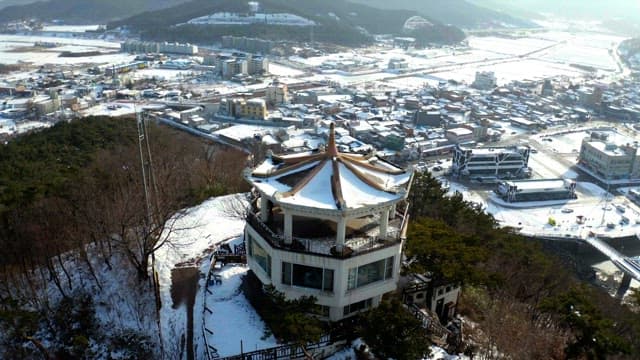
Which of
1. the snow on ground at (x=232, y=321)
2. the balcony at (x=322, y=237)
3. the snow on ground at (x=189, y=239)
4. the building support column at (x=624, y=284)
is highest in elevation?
the balcony at (x=322, y=237)

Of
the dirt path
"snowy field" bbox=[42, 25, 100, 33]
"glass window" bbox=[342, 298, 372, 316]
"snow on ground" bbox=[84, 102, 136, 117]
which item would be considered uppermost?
"glass window" bbox=[342, 298, 372, 316]

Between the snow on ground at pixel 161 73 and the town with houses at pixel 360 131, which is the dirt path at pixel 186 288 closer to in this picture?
the town with houses at pixel 360 131

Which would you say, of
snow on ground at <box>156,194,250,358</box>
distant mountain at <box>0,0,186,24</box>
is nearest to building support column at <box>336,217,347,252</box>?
snow on ground at <box>156,194,250,358</box>

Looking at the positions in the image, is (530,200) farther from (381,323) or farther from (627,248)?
(381,323)

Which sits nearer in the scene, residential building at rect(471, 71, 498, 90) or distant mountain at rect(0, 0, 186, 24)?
residential building at rect(471, 71, 498, 90)

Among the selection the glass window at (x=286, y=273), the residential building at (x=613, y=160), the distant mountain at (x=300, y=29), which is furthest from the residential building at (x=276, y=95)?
the distant mountain at (x=300, y=29)

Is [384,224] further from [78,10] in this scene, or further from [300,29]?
[78,10]

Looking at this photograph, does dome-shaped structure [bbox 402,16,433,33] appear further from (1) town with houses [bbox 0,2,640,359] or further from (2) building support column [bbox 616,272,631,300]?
(2) building support column [bbox 616,272,631,300]
